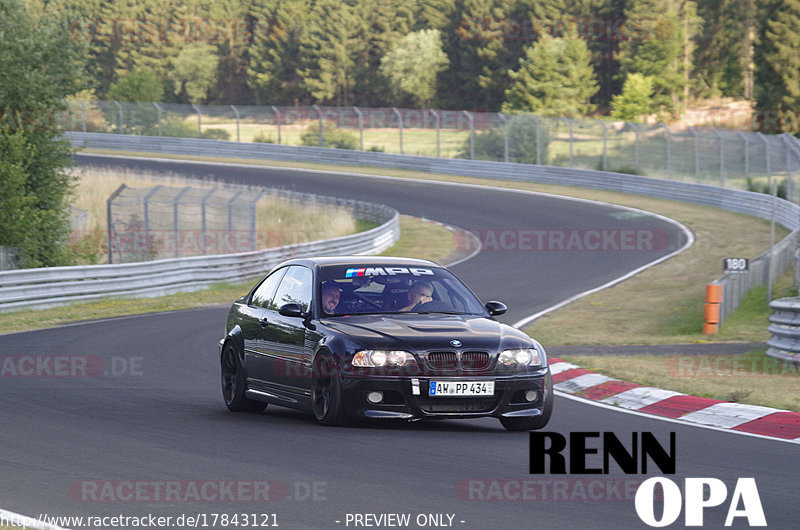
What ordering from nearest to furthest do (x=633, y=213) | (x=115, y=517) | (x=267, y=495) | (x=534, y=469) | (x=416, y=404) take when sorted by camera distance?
(x=115, y=517)
(x=267, y=495)
(x=534, y=469)
(x=416, y=404)
(x=633, y=213)

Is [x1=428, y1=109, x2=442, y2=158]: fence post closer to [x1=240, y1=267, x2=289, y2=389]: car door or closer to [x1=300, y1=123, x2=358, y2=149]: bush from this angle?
[x1=300, y1=123, x2=358, y2=149]: bush

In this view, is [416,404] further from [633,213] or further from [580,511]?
[633,213]

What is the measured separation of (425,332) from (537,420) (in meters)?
1.15

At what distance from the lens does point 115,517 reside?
6.24m

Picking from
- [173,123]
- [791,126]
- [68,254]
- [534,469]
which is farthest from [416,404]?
[791,126]

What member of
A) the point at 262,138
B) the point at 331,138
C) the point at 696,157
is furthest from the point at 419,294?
the point at 331,138

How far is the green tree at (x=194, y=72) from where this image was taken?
114 m

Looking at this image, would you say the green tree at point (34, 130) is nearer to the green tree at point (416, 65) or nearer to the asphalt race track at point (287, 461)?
the asphalt race track at point (287, 461)

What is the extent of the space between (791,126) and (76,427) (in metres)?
66.5
